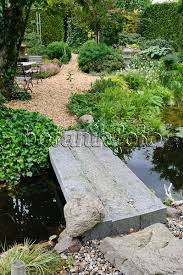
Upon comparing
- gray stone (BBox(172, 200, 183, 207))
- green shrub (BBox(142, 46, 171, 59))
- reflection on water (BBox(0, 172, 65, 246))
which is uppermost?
green shrub (BBox(142, 46, 171, 59))

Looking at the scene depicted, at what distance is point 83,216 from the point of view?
366 centimetres

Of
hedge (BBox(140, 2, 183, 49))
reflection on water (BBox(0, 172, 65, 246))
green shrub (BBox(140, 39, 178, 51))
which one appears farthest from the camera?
hedge (BBox(140, 2, 183, 49))

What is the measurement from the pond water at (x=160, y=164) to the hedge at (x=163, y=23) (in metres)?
12.1

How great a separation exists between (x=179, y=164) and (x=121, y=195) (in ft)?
8.47

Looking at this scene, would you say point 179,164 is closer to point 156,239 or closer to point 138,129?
point 138,129

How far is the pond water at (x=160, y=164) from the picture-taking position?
18.8 ft

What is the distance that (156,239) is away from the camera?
11.3 feet

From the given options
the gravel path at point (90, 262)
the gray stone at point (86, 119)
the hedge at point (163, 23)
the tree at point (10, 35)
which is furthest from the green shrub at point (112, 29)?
the gravel path at point (90, 262)

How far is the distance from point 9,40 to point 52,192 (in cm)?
433

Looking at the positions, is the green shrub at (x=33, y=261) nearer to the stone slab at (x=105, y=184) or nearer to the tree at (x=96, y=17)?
the stone slab at (x=105, y=184)

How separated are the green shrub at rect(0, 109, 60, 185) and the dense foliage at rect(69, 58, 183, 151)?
39.2 inches

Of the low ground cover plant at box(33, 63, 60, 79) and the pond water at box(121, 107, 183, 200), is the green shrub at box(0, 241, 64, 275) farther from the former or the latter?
the low ground cover plant at box(33, 63, 60, 79)

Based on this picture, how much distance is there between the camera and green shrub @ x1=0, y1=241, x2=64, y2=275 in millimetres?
3318

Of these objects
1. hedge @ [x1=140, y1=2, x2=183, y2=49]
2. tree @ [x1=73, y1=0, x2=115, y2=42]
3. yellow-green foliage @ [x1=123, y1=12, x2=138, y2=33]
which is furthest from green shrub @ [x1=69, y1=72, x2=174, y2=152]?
yellow-green foliage @ [x1=123, y1=12, x2=138, y2=33]
